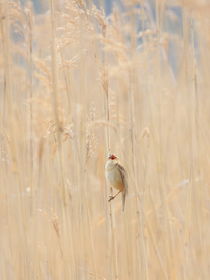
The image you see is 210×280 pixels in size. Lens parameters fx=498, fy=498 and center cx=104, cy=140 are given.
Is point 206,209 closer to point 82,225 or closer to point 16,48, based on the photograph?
point 82,225

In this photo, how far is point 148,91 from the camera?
235 cm

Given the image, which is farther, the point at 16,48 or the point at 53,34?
the point at 16,48

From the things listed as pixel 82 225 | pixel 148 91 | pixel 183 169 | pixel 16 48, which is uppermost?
pixel 16 48

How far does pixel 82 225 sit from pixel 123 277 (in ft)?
1.24

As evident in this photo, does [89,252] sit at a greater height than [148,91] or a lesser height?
lesser

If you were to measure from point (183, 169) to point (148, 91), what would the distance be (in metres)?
0.40

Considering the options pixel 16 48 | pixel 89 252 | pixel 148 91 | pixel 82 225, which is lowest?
pixel 89 252

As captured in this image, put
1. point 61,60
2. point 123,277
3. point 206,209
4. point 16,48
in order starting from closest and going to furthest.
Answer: point 61,60 → point 123,277 → point 206,209 → point 16,48

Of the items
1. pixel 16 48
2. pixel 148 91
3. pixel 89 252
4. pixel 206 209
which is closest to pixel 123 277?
pixel 89 252

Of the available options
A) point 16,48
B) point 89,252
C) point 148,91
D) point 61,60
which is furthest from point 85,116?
point 16,48

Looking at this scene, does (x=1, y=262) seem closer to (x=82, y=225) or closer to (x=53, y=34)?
(x=82, y=225)

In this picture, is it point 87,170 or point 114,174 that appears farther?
point 87,170

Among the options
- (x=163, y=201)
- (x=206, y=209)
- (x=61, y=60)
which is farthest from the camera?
(x=206, y=209)

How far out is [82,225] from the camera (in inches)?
67.3
